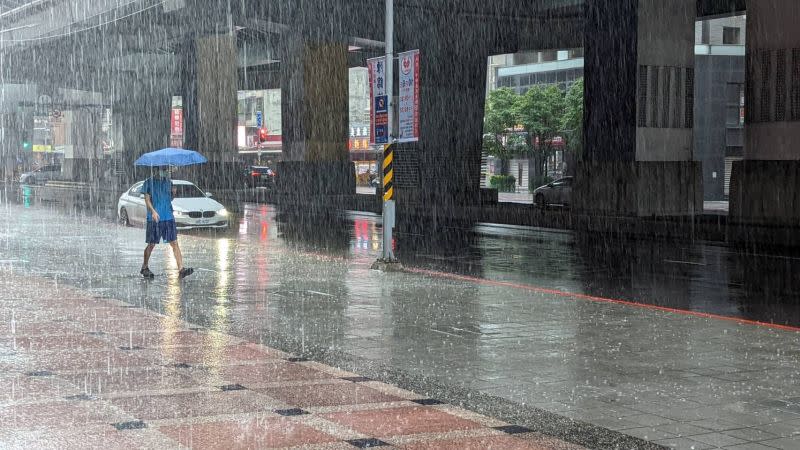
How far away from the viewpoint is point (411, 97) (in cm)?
1792

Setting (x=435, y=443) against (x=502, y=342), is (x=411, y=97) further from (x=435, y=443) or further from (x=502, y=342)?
(x=435, y=443)

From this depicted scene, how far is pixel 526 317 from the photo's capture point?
12.2 meters

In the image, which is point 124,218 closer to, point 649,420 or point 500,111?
point 649,420

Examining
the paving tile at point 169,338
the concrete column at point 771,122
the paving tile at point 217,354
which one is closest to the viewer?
the paving tile at point 217,354

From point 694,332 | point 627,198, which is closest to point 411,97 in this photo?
point 694,332

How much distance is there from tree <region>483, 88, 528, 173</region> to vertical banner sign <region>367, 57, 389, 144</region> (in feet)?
172

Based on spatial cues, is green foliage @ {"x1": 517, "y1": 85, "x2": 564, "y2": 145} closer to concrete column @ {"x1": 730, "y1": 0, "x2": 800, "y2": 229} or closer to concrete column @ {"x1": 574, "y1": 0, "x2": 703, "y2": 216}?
concrete column @ {"x1": 574, "y1": 0, "x2": 703, "y2": 216}

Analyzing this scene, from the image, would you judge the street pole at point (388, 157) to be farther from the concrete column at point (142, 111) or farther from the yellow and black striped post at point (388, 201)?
the concrete column at point (142, 111)

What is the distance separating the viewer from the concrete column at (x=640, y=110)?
32.4 metres

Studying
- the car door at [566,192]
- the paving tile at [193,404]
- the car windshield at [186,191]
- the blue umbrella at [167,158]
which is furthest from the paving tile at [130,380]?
the car door at [566,192]

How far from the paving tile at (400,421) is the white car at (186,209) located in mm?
20387

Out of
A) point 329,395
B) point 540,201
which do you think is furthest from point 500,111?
point 329,395

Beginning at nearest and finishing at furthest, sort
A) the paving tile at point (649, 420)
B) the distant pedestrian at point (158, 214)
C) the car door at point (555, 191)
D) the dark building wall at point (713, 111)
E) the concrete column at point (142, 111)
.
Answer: the paving tile at point (649, 420) → the distant pedestrian at point (158, 214) → the car door at point (555, 191) → the dark building wall at point (713, 111) → the concrete column at point (142, 111)

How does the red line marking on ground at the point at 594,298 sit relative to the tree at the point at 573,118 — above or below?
below
